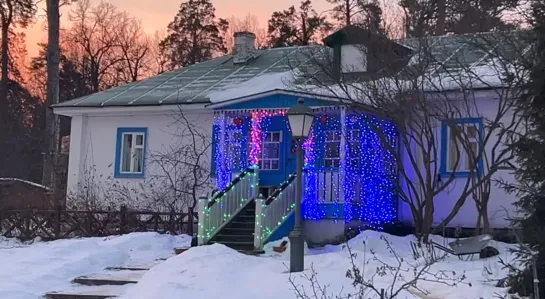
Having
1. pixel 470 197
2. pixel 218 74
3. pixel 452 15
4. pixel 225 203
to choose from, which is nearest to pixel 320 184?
pixel 225 203

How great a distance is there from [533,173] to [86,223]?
13.8m

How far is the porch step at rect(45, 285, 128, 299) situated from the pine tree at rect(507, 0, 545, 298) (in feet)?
20.4

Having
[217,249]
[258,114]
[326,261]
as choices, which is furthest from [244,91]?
[326,261]

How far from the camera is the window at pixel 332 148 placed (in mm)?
16359

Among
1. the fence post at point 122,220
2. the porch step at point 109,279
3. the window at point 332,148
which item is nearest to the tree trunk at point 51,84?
the fence post at point 122,220

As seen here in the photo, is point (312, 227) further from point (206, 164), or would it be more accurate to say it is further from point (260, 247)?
point (206, 164)

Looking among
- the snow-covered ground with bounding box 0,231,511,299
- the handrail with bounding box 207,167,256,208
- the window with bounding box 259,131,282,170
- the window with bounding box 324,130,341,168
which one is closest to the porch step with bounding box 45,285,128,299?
the snow-covered ground with bounding box 0,231,511,299

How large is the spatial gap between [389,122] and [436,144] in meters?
1.59

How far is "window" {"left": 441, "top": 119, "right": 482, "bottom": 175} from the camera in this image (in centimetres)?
1484

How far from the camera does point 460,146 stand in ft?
54.1

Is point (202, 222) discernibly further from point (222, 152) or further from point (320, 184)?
point (222, 152)

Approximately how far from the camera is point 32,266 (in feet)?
41.9

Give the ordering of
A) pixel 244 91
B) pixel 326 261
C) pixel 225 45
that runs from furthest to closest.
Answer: pixel 225 45 → pixel 244 91 → pixel 326 261

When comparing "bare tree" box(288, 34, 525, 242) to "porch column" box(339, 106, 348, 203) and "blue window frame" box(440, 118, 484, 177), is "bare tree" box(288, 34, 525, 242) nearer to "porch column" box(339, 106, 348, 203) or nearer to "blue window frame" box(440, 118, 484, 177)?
"blue window frame" box(440, 118, 484, 177)
